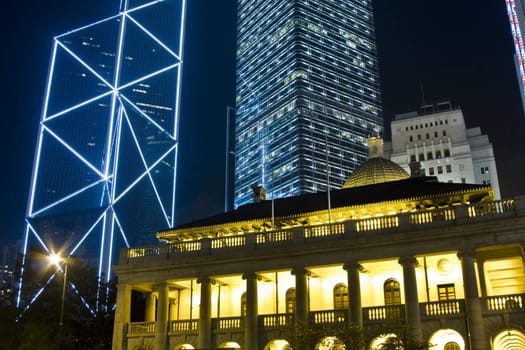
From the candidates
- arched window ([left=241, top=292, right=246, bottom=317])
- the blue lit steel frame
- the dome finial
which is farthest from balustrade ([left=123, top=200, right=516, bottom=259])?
the blue lit steel frame

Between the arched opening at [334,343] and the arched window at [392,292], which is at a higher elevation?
the arched window at [392,292]

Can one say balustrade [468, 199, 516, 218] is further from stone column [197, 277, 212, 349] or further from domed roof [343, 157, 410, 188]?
domed roof [343, 157, 410, 188]

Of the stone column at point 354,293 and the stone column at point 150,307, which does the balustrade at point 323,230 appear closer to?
the stone column at point 354,293

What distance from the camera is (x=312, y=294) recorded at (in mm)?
48125

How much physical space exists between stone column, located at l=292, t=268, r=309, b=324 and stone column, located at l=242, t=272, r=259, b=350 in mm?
3271

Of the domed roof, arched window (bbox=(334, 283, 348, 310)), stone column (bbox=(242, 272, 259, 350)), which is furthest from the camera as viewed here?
the domed roof

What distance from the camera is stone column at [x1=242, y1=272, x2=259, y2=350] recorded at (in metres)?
45.3

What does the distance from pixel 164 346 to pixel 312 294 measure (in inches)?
474

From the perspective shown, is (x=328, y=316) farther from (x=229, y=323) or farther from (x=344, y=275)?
(x=229, y=323)

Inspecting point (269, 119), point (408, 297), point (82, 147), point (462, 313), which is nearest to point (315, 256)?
point (408, 297)

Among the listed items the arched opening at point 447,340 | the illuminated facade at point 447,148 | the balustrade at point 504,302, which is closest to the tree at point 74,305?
the arched opening at point 447,340

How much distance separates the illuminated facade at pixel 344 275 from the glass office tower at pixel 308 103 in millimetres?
111723

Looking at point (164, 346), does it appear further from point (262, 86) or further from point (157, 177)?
point (262, 86)

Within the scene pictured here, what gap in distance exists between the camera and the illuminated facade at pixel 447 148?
156 m
